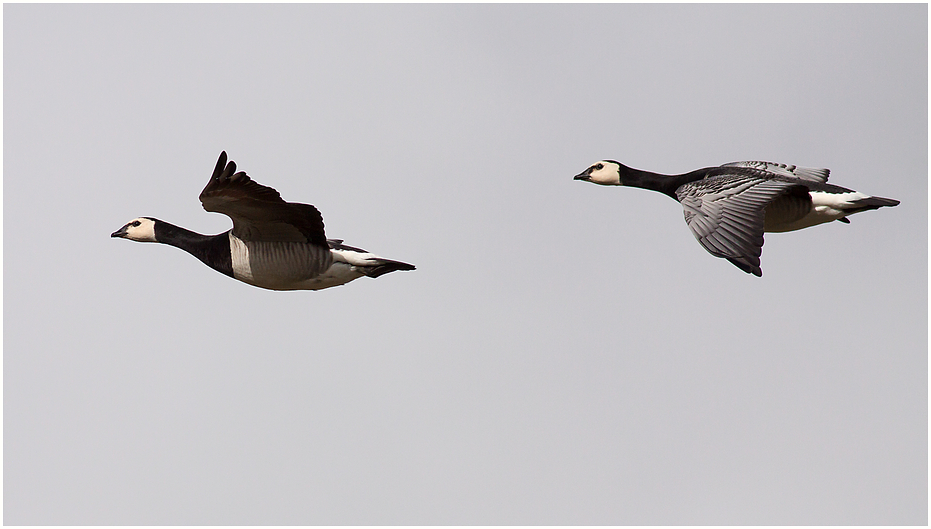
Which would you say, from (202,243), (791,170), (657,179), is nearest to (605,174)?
(657,179)

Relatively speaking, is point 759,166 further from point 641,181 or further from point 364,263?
point 364,263

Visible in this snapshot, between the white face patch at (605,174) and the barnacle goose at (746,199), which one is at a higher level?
the white face patch at (605,174)

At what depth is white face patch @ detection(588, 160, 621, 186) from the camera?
670 inches

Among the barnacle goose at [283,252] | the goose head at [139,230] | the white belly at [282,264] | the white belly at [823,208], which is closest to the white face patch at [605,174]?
the white belly at [823,208]

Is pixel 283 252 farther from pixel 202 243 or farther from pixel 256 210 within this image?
pixel 202 243

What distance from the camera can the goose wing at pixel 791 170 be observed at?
55.4 ft

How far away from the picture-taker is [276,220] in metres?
12.7

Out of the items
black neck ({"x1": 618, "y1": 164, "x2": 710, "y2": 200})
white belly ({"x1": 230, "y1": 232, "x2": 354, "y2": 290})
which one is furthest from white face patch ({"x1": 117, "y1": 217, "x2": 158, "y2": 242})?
black neck ({"x1": 618, "y1": 164, "x2": 710, "y2": 200})

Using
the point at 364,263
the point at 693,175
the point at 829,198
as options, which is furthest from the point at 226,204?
the point at 829,198

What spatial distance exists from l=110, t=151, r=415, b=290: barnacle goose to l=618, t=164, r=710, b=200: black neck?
4375 mm

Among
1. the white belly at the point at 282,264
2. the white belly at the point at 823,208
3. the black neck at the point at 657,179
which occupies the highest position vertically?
the black neck at the point at 657,179

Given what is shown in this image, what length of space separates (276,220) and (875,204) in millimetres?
7487

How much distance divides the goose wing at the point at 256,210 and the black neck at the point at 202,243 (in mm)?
371

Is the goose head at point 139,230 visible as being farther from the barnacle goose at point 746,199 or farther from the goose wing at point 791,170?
the goose wing at point 791,170
